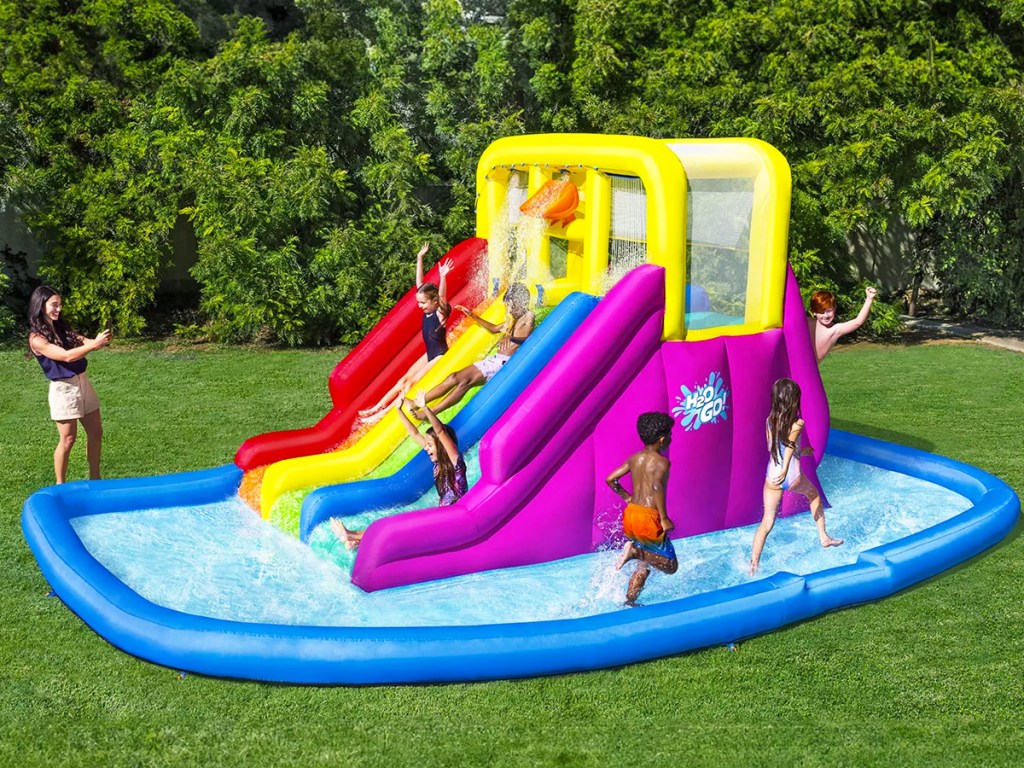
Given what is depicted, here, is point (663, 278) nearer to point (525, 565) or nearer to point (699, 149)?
point (699, 149)

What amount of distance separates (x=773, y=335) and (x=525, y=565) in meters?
2.18

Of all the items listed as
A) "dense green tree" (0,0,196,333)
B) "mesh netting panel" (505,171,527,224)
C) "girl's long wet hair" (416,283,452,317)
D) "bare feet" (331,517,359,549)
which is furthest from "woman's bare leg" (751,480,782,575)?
"dense green tree" (0,0,196,333)

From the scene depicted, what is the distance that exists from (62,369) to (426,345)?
239cm

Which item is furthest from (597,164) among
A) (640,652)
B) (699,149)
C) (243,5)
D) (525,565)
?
(243,5)

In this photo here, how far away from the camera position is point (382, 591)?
6039 mm

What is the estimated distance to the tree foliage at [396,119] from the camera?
13.0 m

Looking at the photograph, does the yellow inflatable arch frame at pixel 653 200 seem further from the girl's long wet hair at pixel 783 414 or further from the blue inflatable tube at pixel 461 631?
the blue inflatable tube at pixel 461 631

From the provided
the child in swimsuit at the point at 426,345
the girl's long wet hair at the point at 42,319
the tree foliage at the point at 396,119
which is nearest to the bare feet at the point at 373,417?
the child in swimsuit at the point at 426,345

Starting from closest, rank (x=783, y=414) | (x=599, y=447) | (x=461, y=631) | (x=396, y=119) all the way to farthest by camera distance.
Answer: (x=461, y=631) → (x=783, y=414) → (x=599, y=447) → (x=396, y=119)

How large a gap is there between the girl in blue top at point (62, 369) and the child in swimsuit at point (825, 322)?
4.61 meters

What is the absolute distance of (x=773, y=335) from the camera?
7.15 metres

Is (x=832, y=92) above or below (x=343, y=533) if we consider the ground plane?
above

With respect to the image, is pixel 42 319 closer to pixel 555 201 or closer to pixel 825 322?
pixel 555 201

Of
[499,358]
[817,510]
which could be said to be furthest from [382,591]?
[817,510]
